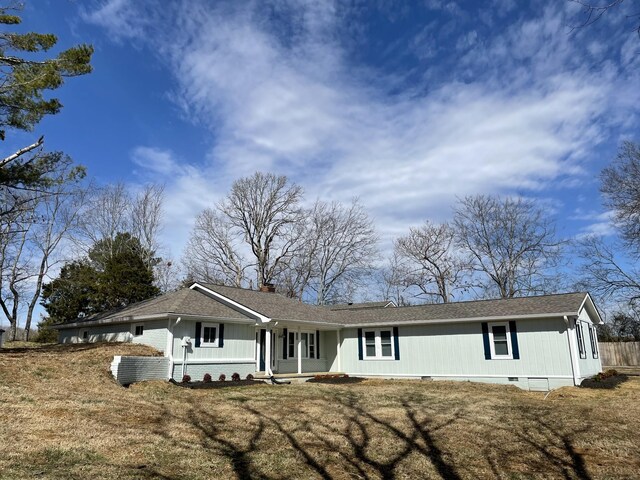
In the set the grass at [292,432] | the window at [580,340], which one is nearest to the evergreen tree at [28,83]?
the grass at [292,432]

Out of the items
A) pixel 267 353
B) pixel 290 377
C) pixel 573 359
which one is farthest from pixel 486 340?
pixel 267 353

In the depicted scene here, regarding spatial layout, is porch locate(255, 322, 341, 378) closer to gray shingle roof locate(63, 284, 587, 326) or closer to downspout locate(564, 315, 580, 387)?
gray shingle roof locate(63, 284, 587, 326)

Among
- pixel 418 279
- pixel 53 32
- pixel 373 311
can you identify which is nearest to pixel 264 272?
pixel 418 279

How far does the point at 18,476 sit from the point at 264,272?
1323 inches

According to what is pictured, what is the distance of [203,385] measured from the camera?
1716cm

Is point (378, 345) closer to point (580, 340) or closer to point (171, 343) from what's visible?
point (580, 340)

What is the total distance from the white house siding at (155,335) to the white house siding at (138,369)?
108 centimetres

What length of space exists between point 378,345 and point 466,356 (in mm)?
4232

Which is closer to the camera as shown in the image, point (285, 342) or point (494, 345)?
point (494, 345)

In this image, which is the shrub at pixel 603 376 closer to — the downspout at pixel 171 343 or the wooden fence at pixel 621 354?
the wooden fence at pixel 621 354

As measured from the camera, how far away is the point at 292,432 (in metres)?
9.12

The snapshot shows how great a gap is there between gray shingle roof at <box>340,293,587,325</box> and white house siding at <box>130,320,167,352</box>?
875cm

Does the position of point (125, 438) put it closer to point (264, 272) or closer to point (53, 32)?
point (53, 32)

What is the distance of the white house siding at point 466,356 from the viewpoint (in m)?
17.9
